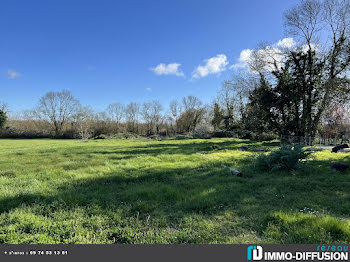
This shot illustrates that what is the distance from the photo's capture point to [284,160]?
687 cm

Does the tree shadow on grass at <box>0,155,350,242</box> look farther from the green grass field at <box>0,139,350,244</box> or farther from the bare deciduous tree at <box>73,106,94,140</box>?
the bare deciduous tree at <box>73,106,94,140</box>

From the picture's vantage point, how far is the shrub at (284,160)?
6.81 metres

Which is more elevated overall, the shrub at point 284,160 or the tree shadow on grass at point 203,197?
the shrub at point 284,160

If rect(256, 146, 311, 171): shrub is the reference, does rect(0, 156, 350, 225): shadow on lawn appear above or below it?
below

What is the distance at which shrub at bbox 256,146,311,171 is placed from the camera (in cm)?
681

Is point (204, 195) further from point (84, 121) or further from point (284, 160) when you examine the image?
point (84, 121)

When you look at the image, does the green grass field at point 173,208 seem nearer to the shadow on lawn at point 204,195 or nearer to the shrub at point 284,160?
the shadow on lawn at point 204,195

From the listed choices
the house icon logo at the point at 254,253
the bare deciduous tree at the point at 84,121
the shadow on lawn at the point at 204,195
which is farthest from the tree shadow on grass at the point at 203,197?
the bare deciduous tree at the point at 84,121

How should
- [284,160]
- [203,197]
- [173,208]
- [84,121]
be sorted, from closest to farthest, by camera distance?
[173,208], [203,197], [284,160], [84,121]

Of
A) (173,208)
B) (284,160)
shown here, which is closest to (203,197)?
(173,208)

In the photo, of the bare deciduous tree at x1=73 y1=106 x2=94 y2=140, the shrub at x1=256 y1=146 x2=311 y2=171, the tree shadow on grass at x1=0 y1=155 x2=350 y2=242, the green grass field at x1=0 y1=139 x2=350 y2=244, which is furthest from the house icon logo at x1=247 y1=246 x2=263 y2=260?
the bare deciduous tree at x1=73 y1=106 x2=94 y2=140

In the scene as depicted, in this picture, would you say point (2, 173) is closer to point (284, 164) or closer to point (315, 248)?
point (315, 248)

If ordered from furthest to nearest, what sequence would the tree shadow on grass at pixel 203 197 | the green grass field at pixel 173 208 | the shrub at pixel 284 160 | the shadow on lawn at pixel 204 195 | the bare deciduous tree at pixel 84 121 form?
1. the bare deciduous tree at pixel 84 121
2. the shrub at pixel 284 160
3. the shadow on lawn at pixel 204 195
4. the tree shadow on grass at pixel 203 197
5. the green grass field at pixel 173 208

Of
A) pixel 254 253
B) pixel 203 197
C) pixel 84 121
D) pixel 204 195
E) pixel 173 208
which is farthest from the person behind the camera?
pixel 84 121
